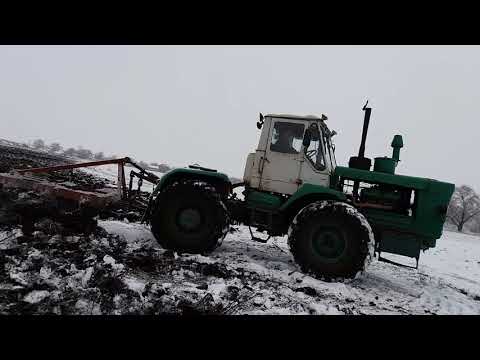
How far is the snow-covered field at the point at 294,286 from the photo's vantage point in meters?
3.54

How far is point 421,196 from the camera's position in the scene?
4.73 metres

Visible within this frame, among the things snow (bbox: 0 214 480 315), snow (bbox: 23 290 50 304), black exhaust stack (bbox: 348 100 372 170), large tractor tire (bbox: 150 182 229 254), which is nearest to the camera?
snow (bbox: 23 290 50 304)

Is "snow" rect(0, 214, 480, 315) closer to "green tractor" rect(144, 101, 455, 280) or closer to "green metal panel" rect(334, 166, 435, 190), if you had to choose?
"green tractor" rect(144, 101, 455, 280)

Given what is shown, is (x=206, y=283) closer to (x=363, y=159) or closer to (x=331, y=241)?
(x=331, y=241)

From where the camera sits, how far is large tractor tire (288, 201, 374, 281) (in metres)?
4.29

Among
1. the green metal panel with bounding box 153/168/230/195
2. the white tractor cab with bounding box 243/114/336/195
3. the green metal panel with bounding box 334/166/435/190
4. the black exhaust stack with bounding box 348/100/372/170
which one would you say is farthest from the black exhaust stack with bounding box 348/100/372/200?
the green metal panel with bounding box 153/168/230/195

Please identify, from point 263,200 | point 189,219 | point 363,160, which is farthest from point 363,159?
point 189,219

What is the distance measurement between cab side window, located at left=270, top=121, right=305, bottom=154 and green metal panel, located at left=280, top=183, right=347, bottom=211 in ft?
2.20

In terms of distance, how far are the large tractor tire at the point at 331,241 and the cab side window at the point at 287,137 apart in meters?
1.10
